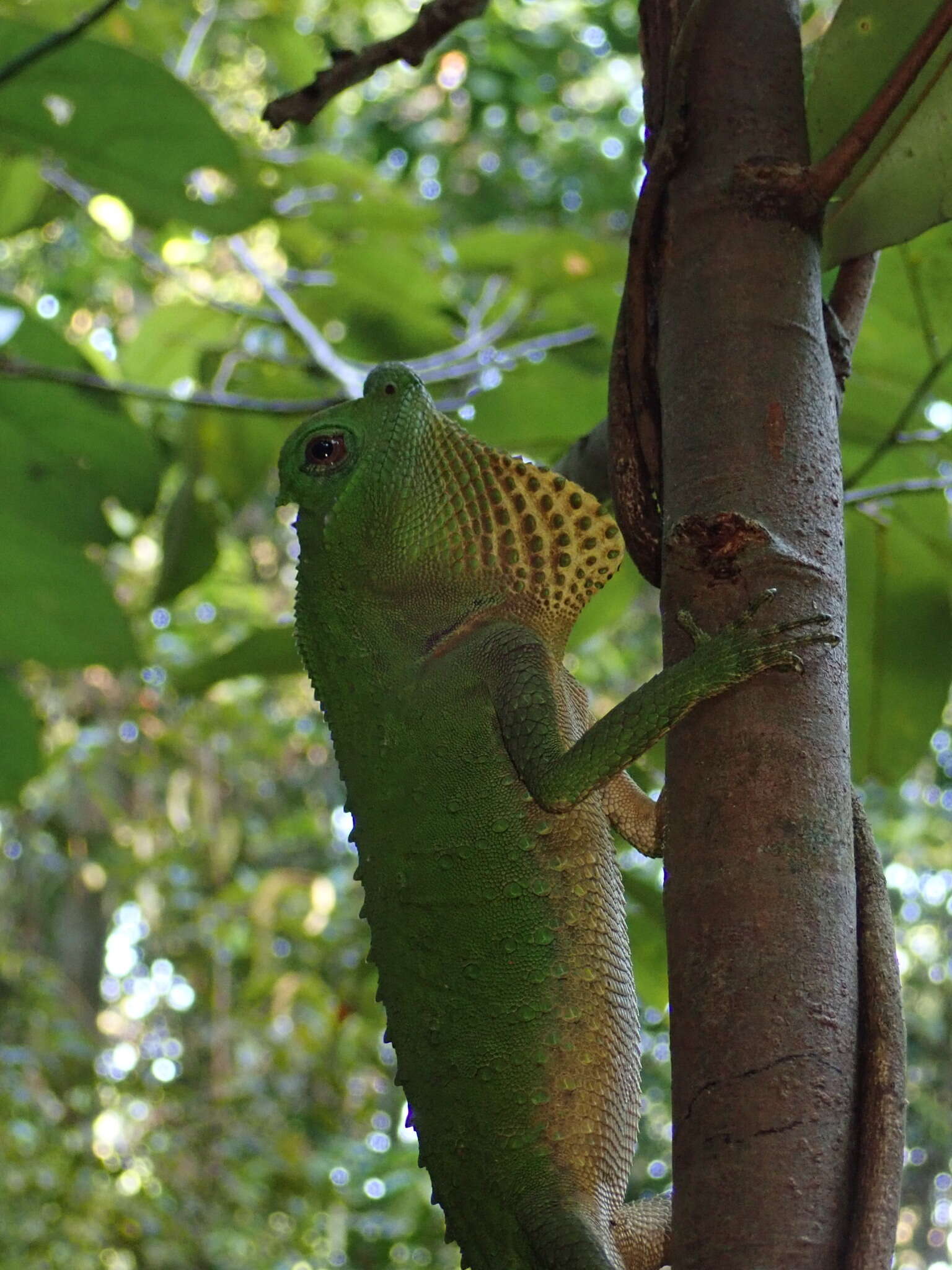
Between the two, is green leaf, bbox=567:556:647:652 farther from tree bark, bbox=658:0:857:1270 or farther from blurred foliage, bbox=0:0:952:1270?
tree bark, bbox=658:0:857:1270

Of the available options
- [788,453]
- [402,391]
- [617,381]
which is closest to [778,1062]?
[788,453]

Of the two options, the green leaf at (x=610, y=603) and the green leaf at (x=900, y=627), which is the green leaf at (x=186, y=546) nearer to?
the green leaf at (x=610, y=603)

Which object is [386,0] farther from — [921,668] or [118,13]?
[921,668]

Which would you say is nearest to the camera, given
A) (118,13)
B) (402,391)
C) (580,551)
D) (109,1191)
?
(580,551)

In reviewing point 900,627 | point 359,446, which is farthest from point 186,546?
point 900,627

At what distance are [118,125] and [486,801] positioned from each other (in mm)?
1836

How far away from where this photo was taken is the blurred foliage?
290cm

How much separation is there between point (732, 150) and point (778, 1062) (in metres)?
1.10

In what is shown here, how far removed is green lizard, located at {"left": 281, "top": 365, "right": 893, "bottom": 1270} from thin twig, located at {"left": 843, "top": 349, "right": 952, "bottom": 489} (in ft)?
1.94

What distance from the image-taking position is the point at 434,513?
7.72 ft

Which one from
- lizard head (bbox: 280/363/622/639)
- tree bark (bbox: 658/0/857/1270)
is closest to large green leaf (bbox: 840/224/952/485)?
lizard head (bbox: 280/363/622/639)

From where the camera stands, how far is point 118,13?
4559 millimetres

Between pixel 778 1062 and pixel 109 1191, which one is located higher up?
pixel 109 1191

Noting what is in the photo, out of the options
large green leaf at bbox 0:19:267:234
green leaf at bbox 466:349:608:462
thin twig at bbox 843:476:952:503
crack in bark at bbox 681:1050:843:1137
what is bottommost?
crack in bark at bbox 681:1050:843:1137
